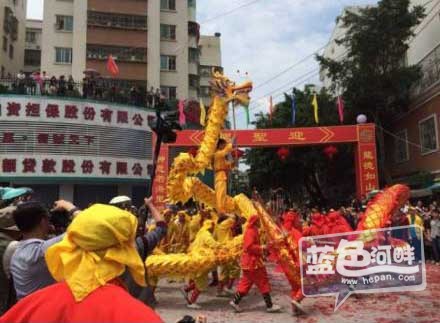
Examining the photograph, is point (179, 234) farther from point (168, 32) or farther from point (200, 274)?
point (168, 32)

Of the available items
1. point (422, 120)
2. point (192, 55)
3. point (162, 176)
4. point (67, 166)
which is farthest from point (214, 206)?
point (192, 55)

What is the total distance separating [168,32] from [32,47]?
1252cm

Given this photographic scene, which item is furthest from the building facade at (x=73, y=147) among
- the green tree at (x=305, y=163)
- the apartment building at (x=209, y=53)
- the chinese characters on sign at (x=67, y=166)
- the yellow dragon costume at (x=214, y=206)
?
the apartment building at (x=209, y=53)

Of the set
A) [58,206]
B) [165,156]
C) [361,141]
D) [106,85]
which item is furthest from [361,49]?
[58,206]

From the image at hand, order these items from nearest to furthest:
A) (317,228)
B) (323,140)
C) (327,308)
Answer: (327,308)
(317,228)
(323,140)

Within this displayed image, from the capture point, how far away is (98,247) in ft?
5.63

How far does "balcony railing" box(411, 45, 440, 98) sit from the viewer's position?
18828 millimetres

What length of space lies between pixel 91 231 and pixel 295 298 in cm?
616

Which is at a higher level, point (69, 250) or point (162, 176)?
point (162, 176)

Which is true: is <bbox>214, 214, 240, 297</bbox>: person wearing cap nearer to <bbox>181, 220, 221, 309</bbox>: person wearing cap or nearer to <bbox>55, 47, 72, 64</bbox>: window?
<bbox>181, 220, 221, 309</bbox>: person wearing cap

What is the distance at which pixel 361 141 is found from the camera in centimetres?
1788

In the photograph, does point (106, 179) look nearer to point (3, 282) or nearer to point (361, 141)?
point (361, 141)

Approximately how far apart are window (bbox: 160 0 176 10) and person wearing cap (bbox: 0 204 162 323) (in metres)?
31.3

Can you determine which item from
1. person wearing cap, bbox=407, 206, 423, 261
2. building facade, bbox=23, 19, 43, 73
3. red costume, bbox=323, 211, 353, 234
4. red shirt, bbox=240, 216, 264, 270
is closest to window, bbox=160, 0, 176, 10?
building facade, bbox=23, 19, 43, 73
